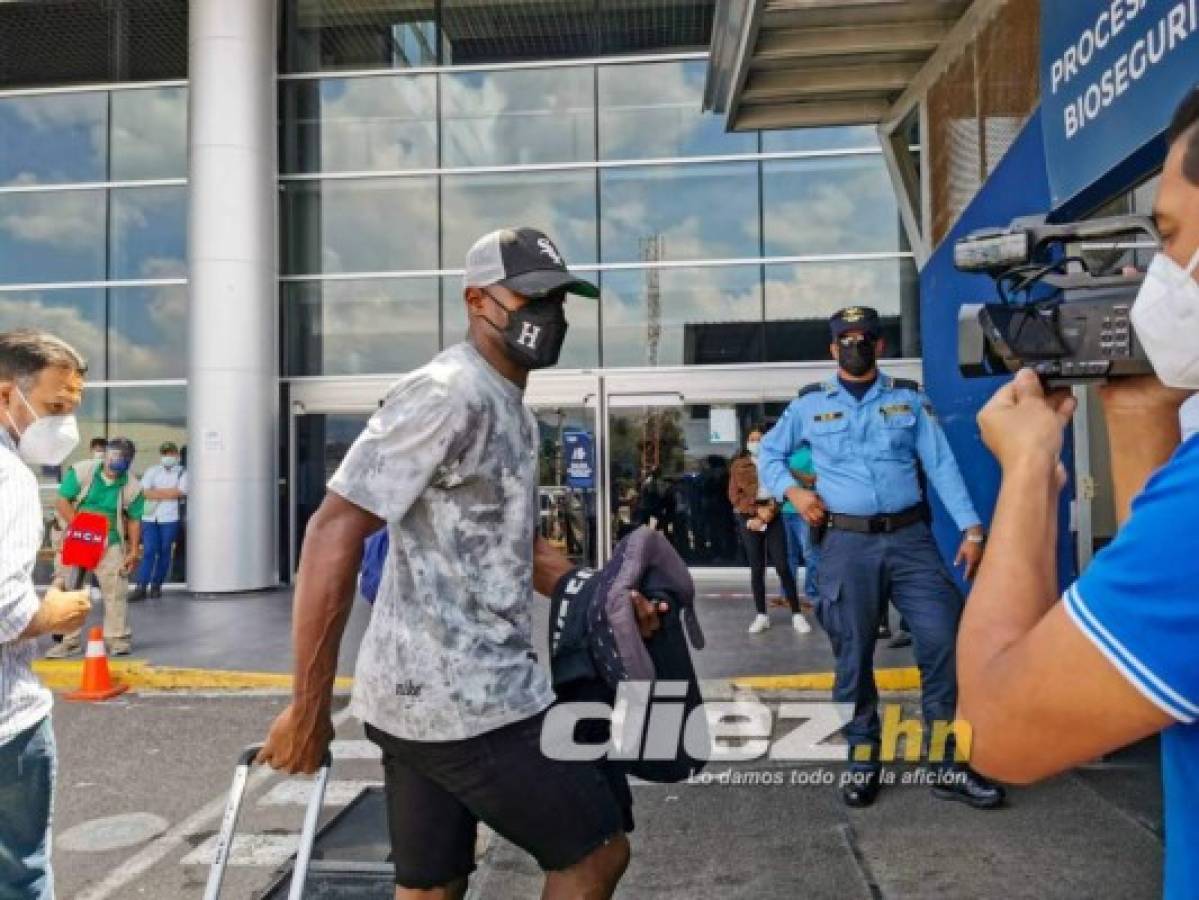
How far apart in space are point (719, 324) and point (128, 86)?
8.57 m

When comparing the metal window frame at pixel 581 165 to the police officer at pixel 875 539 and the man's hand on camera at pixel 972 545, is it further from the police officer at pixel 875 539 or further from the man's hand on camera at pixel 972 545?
the man's hand on camera at pixel 972 545

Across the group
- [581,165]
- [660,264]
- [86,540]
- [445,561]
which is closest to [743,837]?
[445,561]

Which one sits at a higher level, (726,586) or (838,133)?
(838,133)

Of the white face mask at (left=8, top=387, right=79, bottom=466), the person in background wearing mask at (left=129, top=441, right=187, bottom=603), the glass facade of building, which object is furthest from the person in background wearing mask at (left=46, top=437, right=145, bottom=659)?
the white face mask at (left=8, top=387, right=79, bottom=466)

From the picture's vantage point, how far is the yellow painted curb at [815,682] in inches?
243

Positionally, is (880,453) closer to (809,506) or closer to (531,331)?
(809,506)

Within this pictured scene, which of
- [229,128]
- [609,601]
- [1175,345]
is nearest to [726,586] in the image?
[229,128]

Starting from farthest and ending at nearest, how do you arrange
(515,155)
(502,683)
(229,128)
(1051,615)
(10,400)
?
(515,155) → (229,128) → (10,400) → (502,683) → (1051,615)

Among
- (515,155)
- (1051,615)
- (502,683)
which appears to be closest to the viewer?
(1051,615)

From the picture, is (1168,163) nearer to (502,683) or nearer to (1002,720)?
(1002,720)

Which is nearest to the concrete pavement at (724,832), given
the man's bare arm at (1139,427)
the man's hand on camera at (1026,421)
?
the man's bare arm at (1139,427)

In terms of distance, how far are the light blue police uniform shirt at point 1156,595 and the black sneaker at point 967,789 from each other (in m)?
3.37

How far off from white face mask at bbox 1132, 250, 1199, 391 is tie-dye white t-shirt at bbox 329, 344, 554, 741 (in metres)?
1.33

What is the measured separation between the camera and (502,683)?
2066 mm
